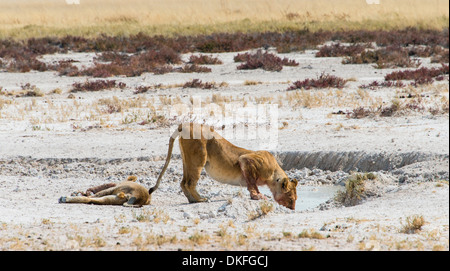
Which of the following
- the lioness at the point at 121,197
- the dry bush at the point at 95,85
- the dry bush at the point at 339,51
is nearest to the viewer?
the lioness at the point at 121,197

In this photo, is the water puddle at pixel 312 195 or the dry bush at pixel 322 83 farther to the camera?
the dry bush at pixel 322 83

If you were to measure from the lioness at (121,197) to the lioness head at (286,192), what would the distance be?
165 cm

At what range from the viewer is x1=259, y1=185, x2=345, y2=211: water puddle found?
9.62 m

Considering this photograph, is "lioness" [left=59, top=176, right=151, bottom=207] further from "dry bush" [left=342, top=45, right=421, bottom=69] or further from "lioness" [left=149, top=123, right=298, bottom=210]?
"dry bush" [left=342, top=45, right=421, bottom=69]

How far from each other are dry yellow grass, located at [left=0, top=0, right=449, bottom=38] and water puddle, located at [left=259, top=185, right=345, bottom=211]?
89.2 feet

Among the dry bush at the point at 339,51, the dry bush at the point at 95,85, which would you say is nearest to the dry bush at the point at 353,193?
the dry bush at the point at 95,85

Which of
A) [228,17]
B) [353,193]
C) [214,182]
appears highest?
[353,193]

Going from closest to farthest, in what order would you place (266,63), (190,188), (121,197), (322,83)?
(121,197), (190,188), (322,83), (266,63)

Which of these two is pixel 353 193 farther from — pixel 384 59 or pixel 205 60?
pixel 205 60

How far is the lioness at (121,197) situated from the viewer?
8.99 metres

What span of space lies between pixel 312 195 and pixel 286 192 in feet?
4.93

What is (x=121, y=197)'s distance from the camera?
9.02m

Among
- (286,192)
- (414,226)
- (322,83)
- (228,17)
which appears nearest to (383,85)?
(322,83)

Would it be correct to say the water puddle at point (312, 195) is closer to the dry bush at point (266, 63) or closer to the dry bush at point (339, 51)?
the dry bush at point (266, 63)
